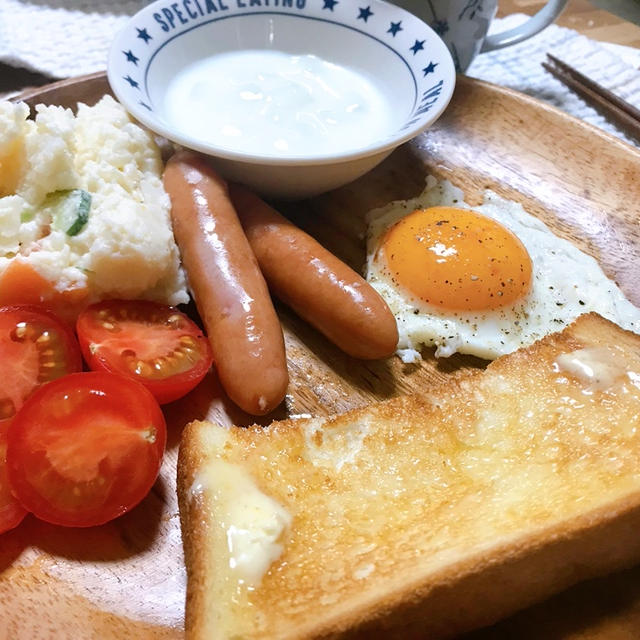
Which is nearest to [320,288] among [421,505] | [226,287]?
[226,287]

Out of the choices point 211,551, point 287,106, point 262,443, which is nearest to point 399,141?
point 287,106

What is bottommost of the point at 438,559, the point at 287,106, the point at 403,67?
the point at 438,559

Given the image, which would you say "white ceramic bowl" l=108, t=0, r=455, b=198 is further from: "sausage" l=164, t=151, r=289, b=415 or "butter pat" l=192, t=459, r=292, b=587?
"butter pat" l=192, t=459, r=292, b=587

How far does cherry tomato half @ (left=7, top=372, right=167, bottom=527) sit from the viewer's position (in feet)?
5.08

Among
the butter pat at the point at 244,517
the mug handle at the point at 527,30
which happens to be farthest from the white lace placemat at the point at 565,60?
the butter pat at the point at 244,517

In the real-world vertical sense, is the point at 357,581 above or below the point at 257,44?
below

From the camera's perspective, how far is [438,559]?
4.73 feet

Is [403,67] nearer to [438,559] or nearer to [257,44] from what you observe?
[257,44]

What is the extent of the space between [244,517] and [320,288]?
2.82 ft

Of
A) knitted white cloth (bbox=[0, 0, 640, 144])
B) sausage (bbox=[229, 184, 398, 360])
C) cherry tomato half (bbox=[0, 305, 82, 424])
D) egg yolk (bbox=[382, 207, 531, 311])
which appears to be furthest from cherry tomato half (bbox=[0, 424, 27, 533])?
knitted white cloth (bbox=[0, 0, 640, 144])

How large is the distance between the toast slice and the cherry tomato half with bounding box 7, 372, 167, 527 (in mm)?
123

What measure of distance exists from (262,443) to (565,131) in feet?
6.80

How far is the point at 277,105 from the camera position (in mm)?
2709

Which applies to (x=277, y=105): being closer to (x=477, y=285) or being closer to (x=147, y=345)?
(x=477, y=285)
